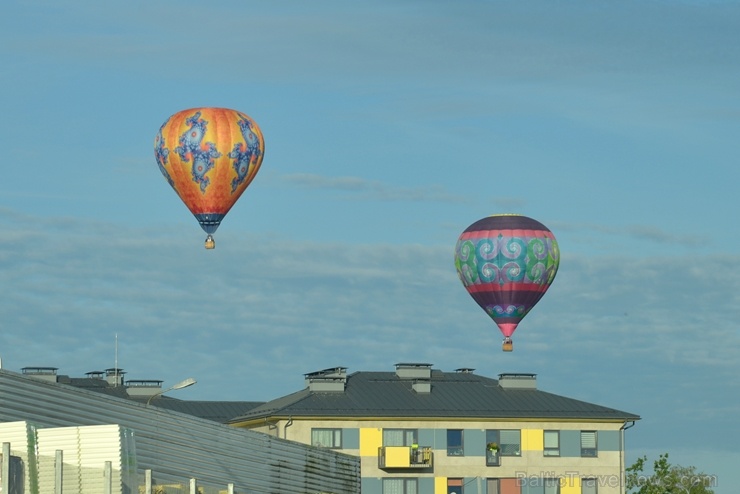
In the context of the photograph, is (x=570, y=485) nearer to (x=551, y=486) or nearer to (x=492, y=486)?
(x=551, y=486)

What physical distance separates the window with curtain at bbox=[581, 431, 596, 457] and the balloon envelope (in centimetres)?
1577

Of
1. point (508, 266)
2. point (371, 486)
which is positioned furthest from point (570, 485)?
point (508, 266)

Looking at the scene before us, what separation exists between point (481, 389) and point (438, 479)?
8.26 metres

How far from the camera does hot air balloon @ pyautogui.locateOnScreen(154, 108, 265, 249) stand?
270 ft

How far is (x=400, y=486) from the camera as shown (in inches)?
4102

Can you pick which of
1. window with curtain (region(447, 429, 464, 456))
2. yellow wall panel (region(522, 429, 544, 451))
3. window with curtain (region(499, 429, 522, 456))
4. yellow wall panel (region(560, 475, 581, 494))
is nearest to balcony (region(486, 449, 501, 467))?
window with curtain (region(499, 429, 522, 456))

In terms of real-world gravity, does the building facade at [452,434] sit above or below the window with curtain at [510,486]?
above

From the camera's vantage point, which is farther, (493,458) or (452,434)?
(452,434)

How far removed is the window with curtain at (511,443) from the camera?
106375 millimetres

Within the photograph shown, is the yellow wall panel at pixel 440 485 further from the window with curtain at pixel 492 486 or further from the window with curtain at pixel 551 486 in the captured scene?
the window with curtain at pixel 551 486

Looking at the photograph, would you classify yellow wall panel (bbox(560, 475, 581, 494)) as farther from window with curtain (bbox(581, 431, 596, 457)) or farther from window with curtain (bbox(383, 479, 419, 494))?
window with curtain (bbox(383, 479, 419, 494))

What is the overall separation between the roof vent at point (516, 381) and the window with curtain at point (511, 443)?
17.1 feet

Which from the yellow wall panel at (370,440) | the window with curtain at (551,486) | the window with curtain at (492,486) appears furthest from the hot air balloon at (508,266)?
the window with curtain at (551,486)

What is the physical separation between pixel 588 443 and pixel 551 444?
2342mm
